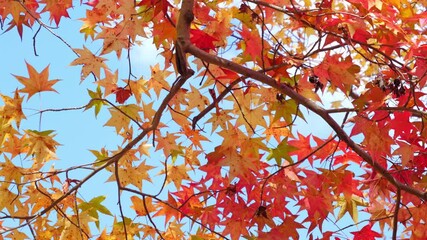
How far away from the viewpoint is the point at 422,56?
2.12 metres

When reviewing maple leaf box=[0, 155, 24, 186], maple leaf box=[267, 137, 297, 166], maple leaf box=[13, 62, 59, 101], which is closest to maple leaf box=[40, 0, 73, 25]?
maple leaf box=[13, 62, 59, 101]

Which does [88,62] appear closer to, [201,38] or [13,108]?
[13,108]

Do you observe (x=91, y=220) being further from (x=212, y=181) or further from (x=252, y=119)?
(x=252, y=119)

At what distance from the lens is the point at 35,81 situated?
7.17 ft

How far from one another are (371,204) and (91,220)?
49.6 inches

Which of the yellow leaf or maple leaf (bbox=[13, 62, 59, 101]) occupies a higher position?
the yellow leaf

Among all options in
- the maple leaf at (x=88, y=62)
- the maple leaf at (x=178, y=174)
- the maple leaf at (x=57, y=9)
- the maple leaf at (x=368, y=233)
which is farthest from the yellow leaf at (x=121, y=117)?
the maple leaf at (x=368, y=233)

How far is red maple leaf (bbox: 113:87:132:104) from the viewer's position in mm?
2459

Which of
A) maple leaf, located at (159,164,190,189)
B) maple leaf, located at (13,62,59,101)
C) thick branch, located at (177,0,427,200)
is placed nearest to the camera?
thick branch, located at (177,0,427,200)

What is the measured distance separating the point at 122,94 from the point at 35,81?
405 millimetres

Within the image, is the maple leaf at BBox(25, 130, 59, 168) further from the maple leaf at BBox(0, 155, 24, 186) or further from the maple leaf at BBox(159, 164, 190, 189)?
the maple leaf at BBox(159, 164, 190, 189)

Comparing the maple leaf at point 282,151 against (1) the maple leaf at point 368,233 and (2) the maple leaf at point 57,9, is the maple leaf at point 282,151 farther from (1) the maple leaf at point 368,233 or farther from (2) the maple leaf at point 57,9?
(2) the maple leaf at point 57,9

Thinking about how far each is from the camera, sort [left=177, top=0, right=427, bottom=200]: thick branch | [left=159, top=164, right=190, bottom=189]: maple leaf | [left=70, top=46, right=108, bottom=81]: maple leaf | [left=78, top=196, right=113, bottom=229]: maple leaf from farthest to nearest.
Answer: [left=159, top=164, right=190, bottom=189]: maple leaf, [left=78, top=196, right=113, bottom=229]: maple leaf, [left=70, top=46, right=108, bottom=81]: maple leaf, [left=177, top=0, right=427, bottom=200]: thick branch

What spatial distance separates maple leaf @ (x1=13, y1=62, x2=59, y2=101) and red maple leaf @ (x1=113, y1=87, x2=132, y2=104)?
1.13 feet
